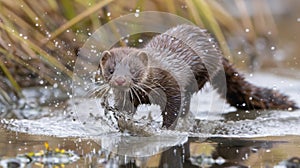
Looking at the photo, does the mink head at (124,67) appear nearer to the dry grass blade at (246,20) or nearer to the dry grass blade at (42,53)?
the dry grass blade at (42,53)

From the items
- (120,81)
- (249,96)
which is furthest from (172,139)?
(249,96)

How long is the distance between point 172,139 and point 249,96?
1.34 meters

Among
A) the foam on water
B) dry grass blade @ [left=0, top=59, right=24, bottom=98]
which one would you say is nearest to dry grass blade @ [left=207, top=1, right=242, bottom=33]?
the foam on water

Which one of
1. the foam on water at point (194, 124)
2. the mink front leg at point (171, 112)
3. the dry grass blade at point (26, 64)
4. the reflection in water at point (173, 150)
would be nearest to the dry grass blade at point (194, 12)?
the foam on water at point (194, 124)

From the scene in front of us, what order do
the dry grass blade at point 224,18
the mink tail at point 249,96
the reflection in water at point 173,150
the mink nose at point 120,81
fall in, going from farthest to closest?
the dry grass blade at point 224,18
the mink tail at point 249,96
the mink nose at point 120,81
the reflection in water at point 173,150

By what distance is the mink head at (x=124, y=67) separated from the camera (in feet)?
17.3

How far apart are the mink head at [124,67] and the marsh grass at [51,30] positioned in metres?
1.30

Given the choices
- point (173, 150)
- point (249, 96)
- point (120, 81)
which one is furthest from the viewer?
point (249, 96)

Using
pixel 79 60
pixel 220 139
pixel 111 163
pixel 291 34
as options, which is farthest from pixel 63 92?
pixel 291 34

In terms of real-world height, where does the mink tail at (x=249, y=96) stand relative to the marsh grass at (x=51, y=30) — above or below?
below

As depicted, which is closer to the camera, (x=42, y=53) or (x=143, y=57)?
(x=143, y=57)

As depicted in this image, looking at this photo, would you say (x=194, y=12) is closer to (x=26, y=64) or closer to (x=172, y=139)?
(x=26, y=64)

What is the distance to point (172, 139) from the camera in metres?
5.42

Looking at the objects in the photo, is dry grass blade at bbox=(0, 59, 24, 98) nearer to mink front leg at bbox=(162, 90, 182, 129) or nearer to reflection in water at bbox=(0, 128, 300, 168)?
reflection in water at bbox=(0, 128, 300, 168)
